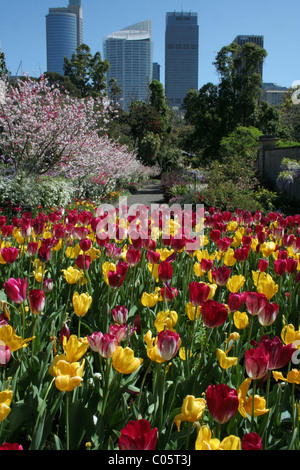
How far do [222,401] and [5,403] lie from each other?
0.53 m

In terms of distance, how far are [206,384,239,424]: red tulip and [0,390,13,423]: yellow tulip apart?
0.48m

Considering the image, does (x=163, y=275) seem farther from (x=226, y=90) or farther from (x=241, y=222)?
(x=226, y=90)

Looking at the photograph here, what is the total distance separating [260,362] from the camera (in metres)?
1.15

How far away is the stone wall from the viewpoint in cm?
1248

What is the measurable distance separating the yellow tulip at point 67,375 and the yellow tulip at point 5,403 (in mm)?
120

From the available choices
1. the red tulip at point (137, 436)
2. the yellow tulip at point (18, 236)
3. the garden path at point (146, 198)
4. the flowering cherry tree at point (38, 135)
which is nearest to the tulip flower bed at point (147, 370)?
the red tulip at point (137, 436)

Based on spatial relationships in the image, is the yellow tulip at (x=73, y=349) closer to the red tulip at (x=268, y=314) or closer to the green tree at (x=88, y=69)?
the red tulip at (x=268, y=314)

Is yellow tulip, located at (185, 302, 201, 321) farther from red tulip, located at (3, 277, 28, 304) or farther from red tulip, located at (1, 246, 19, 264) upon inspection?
red tulip, located at (1, 246, 19, 264)

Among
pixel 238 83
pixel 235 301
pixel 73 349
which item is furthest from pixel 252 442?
pixel 238 83

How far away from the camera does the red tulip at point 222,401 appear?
3.34 feet

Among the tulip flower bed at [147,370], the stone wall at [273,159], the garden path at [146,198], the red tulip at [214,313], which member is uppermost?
the stone wall at [273,159]

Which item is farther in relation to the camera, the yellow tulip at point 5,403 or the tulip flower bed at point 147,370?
the tulip flower bed at point 147,370

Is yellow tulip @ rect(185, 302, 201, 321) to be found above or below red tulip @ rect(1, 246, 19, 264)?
below
